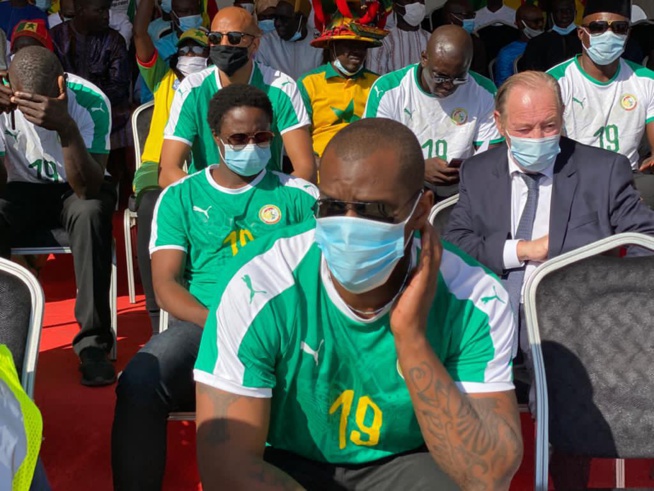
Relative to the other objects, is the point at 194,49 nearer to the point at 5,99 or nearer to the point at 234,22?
the point at 234,22

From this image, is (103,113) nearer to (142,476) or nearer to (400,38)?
(142,476)

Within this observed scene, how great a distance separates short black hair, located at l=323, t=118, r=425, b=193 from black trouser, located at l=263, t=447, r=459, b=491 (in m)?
0.72

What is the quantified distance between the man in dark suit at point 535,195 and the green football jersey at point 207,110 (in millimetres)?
1469

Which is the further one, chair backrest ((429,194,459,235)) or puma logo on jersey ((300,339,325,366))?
chair backrest ((429,194,459,235))

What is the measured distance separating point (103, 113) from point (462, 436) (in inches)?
143

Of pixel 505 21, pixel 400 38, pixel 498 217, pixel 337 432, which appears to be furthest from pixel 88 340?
pixel 505 21

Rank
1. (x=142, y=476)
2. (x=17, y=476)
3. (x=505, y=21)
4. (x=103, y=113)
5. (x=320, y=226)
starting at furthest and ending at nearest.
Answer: (x=505, y=21) < (x=103, y=113) < (x=142, y=476) < (x=320, y=226) < (x=17, y=476)

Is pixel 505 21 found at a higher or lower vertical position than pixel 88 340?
higher

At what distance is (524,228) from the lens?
355 cm

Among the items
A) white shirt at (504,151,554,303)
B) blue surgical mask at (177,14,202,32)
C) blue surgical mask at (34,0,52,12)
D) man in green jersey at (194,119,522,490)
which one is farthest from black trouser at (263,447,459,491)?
blue surgical mask at (34,0,52,12)

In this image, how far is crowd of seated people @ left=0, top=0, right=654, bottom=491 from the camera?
2189 mm

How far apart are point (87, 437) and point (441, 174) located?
6.84 ft

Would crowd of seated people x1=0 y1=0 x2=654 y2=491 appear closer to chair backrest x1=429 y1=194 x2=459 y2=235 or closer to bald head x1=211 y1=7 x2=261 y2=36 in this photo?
bald head x1=211 y1=7 x2=261 y2=36

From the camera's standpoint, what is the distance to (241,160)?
3.85 metres
